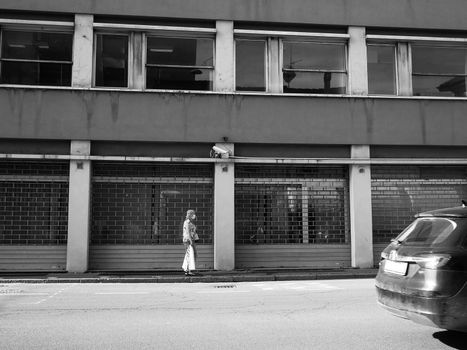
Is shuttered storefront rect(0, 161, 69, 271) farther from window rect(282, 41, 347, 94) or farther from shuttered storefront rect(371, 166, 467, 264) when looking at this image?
shuttered storefront rect(371, 166, 467, 264)

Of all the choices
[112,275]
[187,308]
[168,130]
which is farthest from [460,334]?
[168,130]

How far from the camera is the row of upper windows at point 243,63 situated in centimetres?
1620

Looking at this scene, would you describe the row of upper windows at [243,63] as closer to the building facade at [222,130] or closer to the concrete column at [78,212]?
the building facade at [222,130]

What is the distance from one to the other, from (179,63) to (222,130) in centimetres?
260

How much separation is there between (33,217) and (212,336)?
1055 centimetres

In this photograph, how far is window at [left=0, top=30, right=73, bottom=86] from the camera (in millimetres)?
16109

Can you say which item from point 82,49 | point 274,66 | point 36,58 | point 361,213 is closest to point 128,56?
point 82,49

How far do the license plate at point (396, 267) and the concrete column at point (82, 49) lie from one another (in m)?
11.9

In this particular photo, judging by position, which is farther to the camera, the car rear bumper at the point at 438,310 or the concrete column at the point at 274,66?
the concrete column at the point at 274,66

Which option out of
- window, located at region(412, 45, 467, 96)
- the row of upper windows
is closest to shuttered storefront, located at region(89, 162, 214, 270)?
the row of upper windows

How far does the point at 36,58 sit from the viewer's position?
1623 cm

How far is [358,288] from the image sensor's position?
1179cm

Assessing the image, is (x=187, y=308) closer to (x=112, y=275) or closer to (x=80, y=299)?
(x=80, y=299)

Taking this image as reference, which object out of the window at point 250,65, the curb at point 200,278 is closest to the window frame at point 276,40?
the window at point 250,65
